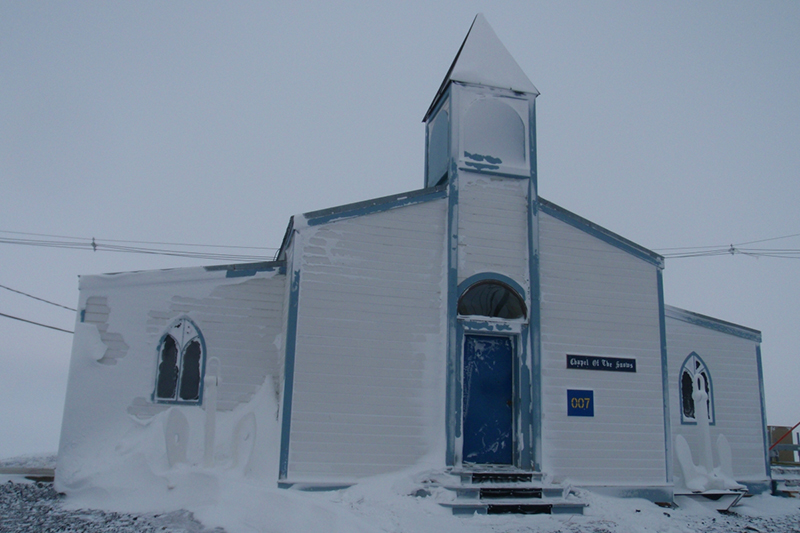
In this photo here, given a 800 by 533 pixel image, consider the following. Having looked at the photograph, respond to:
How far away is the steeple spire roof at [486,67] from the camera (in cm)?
1295

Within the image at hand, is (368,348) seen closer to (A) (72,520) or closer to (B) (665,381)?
(A) (72,520)

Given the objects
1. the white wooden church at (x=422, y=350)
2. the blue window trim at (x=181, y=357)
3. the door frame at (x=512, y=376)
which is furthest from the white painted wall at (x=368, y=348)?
the blue window trim at (x=181, y=357)

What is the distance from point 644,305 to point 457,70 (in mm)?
Answer: 5752

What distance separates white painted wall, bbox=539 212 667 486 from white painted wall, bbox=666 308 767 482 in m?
2.12

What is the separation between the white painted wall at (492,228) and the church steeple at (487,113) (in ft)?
1.05

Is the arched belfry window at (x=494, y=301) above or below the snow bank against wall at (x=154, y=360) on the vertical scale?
above

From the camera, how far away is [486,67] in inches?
521

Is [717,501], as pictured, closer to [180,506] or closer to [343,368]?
[343,368]

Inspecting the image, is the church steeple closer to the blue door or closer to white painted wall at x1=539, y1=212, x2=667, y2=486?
white painted wall at x1=539, y1=212, x2=667, y2=486

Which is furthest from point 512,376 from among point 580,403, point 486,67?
point 486,67

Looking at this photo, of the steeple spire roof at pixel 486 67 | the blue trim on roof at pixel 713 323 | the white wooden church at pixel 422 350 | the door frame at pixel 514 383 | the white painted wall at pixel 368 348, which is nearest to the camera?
the white painted wall at pixel 368 348

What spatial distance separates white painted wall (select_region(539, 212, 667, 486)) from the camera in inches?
468

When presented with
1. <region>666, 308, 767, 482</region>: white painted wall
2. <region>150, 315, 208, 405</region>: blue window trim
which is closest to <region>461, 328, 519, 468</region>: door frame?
<region>666, 308, 767, 482</region>: white painted wall

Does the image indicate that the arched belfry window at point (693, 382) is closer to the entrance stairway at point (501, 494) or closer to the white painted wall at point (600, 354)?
the white painted wall at point (600, 354)
